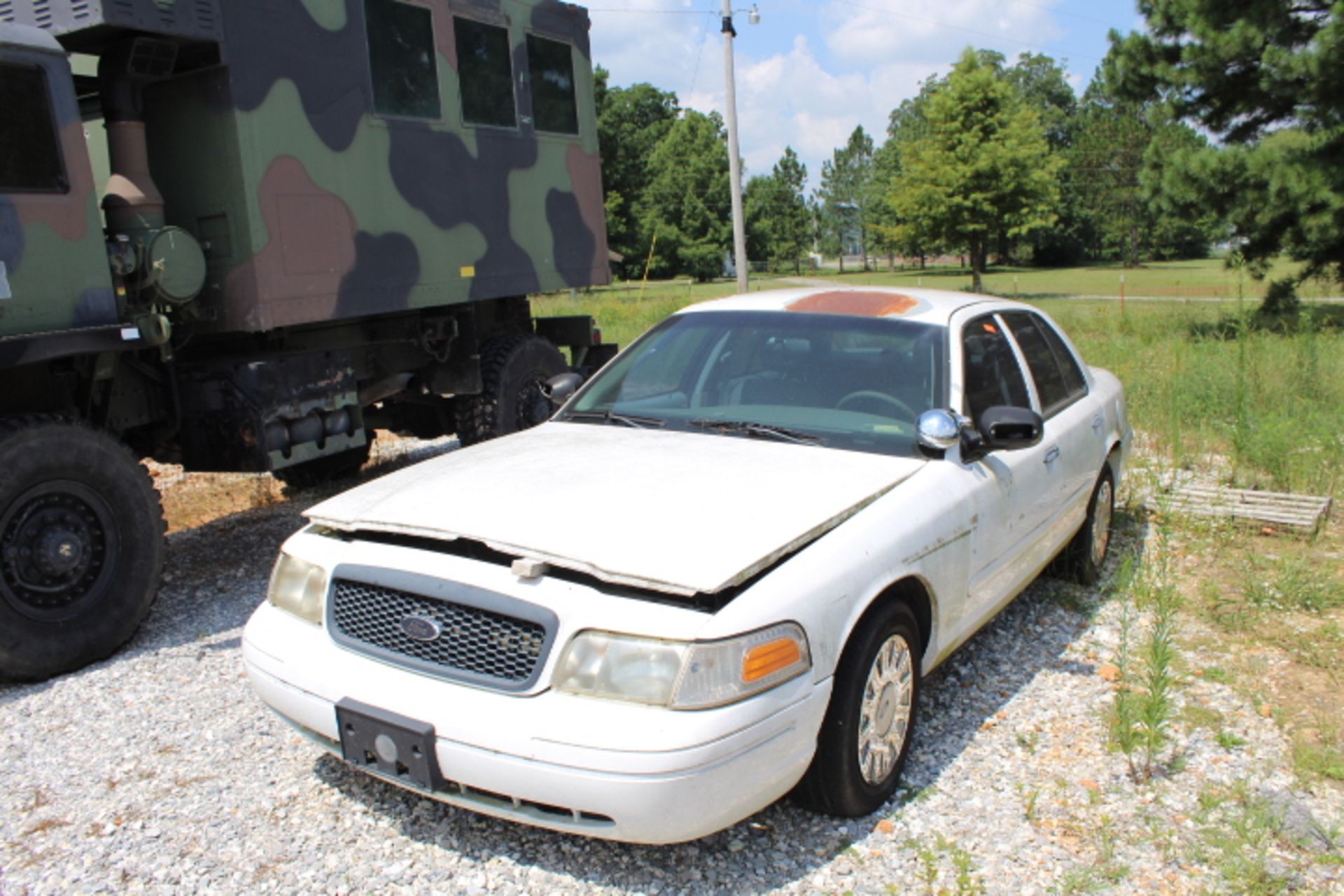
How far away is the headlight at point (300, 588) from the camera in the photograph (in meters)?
3.18

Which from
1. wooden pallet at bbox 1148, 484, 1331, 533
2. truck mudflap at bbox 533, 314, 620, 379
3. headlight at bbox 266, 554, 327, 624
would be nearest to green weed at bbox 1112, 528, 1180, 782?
wooden pallet at bbox 1148, 484, 1331, 533

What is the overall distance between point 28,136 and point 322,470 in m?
3.67

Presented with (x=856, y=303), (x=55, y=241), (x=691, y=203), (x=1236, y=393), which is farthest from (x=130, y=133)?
(x=691, y=203)

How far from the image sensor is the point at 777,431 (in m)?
3.87

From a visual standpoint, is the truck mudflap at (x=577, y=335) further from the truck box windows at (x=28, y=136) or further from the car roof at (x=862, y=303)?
the truck box windows at (x=28, y=136)

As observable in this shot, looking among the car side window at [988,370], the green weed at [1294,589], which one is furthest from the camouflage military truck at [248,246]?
the green weed at [1294,589]

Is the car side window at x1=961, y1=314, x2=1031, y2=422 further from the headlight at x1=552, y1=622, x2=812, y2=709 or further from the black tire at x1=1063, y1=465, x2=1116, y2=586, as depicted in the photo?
the headlight at x1=552, y1=622, x2=812, y2=709

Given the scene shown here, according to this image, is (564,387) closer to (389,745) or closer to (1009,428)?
(1009,428)

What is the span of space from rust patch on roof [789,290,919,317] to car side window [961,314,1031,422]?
28 centimetres

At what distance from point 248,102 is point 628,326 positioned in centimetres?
1149

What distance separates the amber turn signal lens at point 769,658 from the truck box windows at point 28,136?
374cm

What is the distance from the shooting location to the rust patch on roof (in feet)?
14.0

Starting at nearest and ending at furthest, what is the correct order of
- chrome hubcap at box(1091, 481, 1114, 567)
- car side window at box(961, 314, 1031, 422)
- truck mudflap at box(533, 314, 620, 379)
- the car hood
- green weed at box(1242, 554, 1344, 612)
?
the car hood < car side window at box(961, 314, 1031, 422) < green weed at box(1242, 554, 1344, 612) < chrome hubcap at box(1091, 481, 1114, 567) < truck mudflap at box(533, 314, 620, 379)

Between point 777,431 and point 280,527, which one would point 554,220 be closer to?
point 280,527
